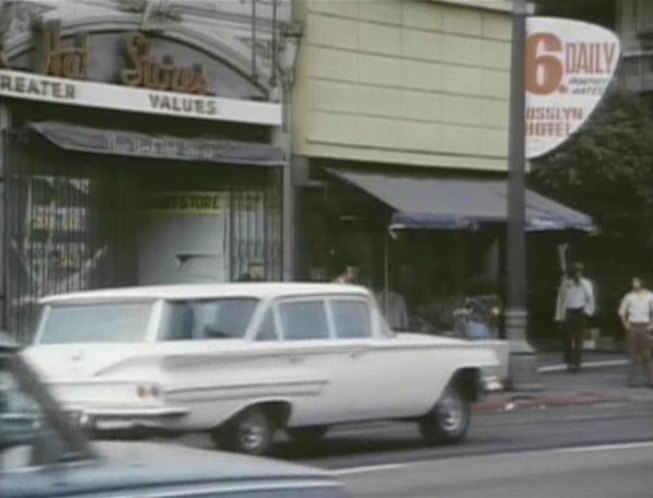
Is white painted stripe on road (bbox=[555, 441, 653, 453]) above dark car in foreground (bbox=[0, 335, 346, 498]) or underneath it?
underneath

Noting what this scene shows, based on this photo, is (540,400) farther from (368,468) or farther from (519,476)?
(519,476)

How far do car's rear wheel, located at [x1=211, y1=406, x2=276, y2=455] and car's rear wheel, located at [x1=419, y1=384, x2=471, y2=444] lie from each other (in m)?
2.54

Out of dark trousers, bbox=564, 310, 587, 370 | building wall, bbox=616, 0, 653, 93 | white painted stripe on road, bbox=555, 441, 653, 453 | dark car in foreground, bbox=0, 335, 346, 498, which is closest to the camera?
dark car in foreground, bbox=0, 335, 346, 498

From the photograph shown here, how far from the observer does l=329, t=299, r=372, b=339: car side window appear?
18.8 metres

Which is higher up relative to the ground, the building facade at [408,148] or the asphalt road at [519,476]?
the building facade at [408,148]

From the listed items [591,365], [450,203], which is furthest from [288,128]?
[591,365]

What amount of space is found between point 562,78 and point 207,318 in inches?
445

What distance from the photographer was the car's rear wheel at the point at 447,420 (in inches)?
778

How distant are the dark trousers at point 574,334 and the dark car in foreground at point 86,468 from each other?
26.2 meters

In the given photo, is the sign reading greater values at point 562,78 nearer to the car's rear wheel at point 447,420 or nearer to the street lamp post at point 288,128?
the street lamp post at point 288,128

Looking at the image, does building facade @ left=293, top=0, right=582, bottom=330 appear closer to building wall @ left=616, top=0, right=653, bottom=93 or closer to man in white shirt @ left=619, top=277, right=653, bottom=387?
man in white shirt @ left=619, top=277, right=653, bottom=387

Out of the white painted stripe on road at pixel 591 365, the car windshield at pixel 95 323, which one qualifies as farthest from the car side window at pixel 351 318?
the white painted stripe on road at pixel 591 365

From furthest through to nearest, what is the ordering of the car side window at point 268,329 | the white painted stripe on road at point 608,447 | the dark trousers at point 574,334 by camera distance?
1. the dark trousers at point 574,334
2. the white painted stripe on road at point 608,447
3. the car side window at point 268,329

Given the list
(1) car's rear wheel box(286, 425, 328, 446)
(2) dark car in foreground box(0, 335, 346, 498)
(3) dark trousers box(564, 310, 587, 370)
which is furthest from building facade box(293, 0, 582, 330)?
(2) dark car in foreground box(0, 335, 346, 498)
